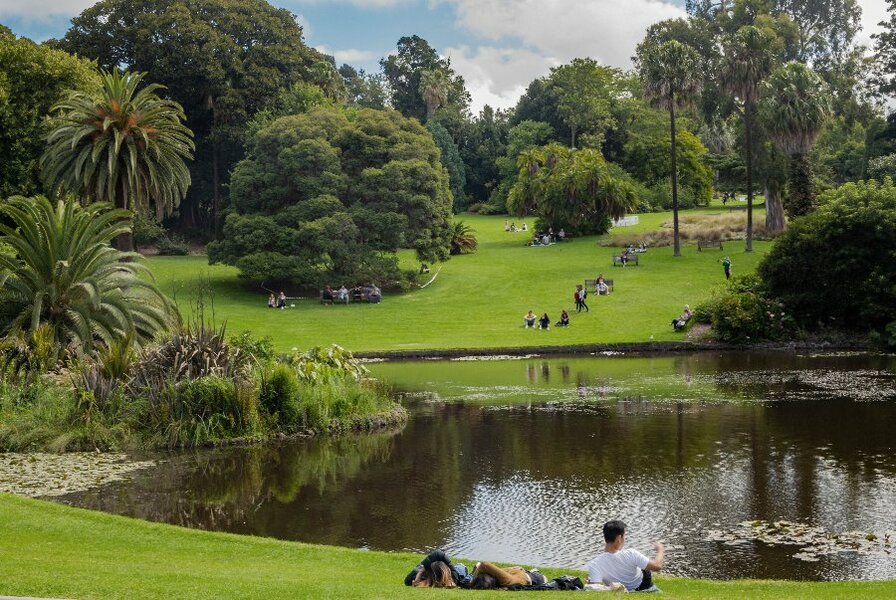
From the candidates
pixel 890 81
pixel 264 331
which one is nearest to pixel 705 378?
pixel 264 331

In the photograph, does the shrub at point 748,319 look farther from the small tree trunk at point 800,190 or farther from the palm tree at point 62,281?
the palm tree at point 62,281

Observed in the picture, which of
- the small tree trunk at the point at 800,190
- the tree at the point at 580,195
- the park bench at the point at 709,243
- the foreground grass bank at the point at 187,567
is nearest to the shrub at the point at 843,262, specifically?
the small tree trunk at the point at 800,190

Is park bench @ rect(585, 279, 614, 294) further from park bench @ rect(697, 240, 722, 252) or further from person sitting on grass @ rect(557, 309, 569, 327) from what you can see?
park bench @ rect(697, 240, 722, 252)

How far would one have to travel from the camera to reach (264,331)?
2060 inches

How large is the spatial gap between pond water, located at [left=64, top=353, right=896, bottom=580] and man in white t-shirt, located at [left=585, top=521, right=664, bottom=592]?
3.27 m

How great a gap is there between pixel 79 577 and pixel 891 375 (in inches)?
1212

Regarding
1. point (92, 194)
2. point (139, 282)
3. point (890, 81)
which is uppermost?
point (890, 81)

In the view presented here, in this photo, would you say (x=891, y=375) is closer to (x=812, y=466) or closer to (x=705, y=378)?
(x=705, y=378)

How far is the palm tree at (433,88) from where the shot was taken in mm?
125000

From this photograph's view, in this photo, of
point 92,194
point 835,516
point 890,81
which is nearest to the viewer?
point 835,516

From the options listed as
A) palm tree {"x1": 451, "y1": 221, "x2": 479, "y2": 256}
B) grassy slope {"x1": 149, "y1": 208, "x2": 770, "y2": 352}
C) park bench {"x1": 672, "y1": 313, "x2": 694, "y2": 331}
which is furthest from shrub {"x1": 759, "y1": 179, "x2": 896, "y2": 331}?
palm tree {"x1": 451, "y1": 221, "x2": 479, "y2": 256}

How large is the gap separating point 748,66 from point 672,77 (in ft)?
15.7

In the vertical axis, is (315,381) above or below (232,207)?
→ below

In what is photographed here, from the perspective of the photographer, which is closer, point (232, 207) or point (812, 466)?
point (812, 466)
